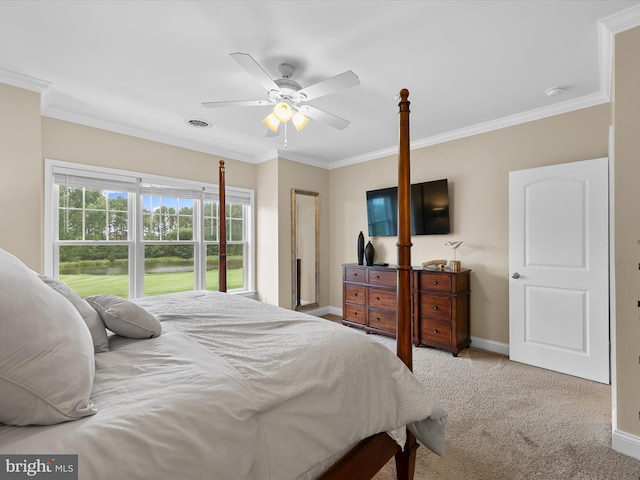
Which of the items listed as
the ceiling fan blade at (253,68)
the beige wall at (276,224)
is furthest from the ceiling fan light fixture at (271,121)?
the beige wall at (276,224)

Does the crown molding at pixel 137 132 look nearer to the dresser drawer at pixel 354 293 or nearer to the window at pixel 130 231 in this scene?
the window at pixel 130 231

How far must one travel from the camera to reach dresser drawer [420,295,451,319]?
3.46 metres

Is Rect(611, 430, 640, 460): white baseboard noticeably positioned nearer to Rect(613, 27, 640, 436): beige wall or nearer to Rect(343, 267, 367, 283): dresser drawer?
Rect(613, 27, 640, 436): beige wall

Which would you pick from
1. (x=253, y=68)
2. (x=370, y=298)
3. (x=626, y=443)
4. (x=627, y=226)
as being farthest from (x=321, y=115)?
(x=626, y=443)

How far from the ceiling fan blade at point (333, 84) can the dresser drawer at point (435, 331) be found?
272 cm

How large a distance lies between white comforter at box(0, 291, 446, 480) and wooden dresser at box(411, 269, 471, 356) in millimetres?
2134

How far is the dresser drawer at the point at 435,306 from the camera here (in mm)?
3463

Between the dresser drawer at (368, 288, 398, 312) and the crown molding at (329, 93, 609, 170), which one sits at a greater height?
the crown molding at (329, 93, 609, 170)

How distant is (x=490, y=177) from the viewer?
357cm

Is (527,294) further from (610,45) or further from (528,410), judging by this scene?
(610,45)

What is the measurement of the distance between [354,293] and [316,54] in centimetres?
308

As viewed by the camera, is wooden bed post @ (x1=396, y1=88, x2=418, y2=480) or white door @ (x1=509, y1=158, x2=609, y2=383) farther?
white door @ (x1=509, y1=158, x2=609, y2=383)

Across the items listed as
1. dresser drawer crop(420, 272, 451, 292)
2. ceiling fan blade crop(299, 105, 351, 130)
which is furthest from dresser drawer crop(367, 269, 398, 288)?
ceiling fan blade crop(299, 105, 351, 130)

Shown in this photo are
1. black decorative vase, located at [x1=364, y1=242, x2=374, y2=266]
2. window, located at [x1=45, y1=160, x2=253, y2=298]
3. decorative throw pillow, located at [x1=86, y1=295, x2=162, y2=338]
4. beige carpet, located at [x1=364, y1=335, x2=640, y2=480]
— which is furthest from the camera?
black decorative vase, located at [x1=364, y1=242, x2=374, y2=266]
